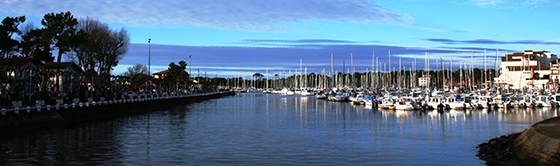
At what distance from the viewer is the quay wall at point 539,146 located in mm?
16219

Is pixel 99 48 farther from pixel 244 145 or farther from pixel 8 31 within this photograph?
pixel 244 145

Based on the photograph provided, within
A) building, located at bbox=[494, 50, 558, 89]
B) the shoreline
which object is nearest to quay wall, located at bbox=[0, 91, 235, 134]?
the shoreline

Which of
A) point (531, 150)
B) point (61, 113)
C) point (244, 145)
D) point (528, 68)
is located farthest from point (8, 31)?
point (528, 68)

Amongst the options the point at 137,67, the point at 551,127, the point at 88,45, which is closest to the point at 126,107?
the point at 88,45

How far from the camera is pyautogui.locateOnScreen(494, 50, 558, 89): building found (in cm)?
12262

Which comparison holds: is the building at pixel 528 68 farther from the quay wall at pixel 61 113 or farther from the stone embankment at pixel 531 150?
the stone embankment at pixel 531 150

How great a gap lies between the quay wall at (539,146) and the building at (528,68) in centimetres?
10469

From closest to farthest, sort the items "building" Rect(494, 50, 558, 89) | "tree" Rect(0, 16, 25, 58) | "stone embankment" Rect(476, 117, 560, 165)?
"stone embankment" Rect(476, 117, 560, 165), "tree" Rect(0, 16, 25, 58), "building" Rect(494, 50, 558, 89)

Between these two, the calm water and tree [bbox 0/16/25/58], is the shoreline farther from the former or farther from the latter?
tree [bbox 0/16/25/58]

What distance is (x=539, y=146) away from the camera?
17750 millimetres

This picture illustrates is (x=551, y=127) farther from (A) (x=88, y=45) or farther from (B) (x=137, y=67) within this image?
(B) (x=137, y=67)

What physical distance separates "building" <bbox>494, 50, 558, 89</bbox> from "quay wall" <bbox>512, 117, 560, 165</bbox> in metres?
105

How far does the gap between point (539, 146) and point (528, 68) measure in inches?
4914

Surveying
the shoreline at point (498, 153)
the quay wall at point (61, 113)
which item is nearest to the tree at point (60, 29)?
the quay wall at point (61, 113)
